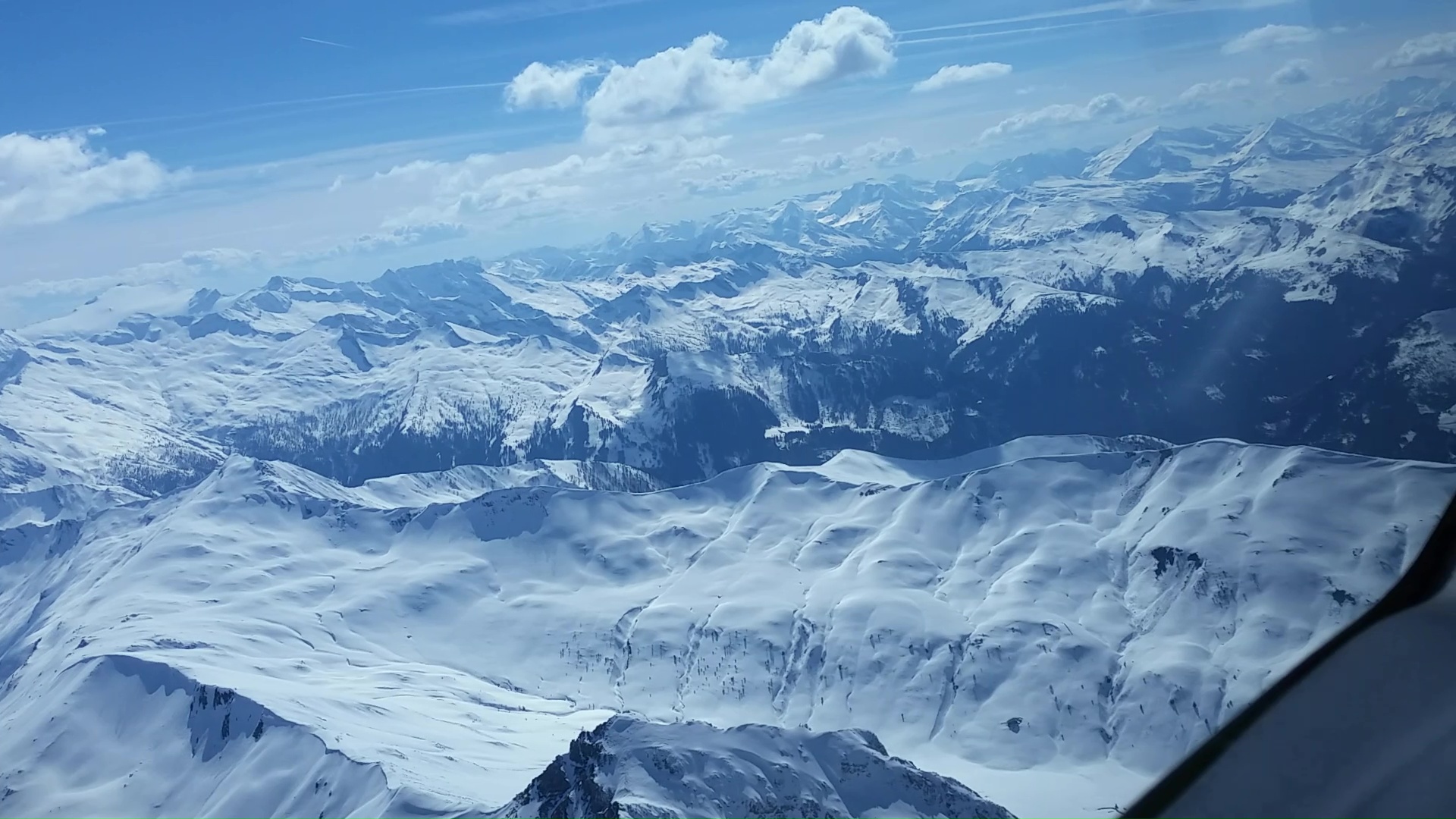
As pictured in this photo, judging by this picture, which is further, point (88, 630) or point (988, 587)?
point (88, 630)

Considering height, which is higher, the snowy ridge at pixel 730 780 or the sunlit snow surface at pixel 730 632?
the snowy ridge at pixel 730 780

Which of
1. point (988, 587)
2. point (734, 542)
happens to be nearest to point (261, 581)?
point (734, 542)

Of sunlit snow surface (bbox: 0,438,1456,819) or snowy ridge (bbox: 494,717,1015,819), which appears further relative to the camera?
sunlit snow surface (bbox: 0,438,1456,819)

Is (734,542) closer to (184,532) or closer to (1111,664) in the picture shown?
(1111,664)

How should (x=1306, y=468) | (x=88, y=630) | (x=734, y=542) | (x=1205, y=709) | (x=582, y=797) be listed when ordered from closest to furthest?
1. (x=582, y=797)
2. (x=1205, y=709)
3. (x=1306, y=468)
4. (x=88, y=630)
5. (x=734, y=542)

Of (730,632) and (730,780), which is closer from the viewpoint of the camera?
(730,780)

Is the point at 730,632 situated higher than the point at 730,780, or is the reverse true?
the point at 730,780

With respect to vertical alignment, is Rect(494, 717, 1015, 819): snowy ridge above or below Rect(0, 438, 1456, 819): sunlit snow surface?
above

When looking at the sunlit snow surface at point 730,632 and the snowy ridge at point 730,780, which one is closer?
the snowy ridge at point 730,780
